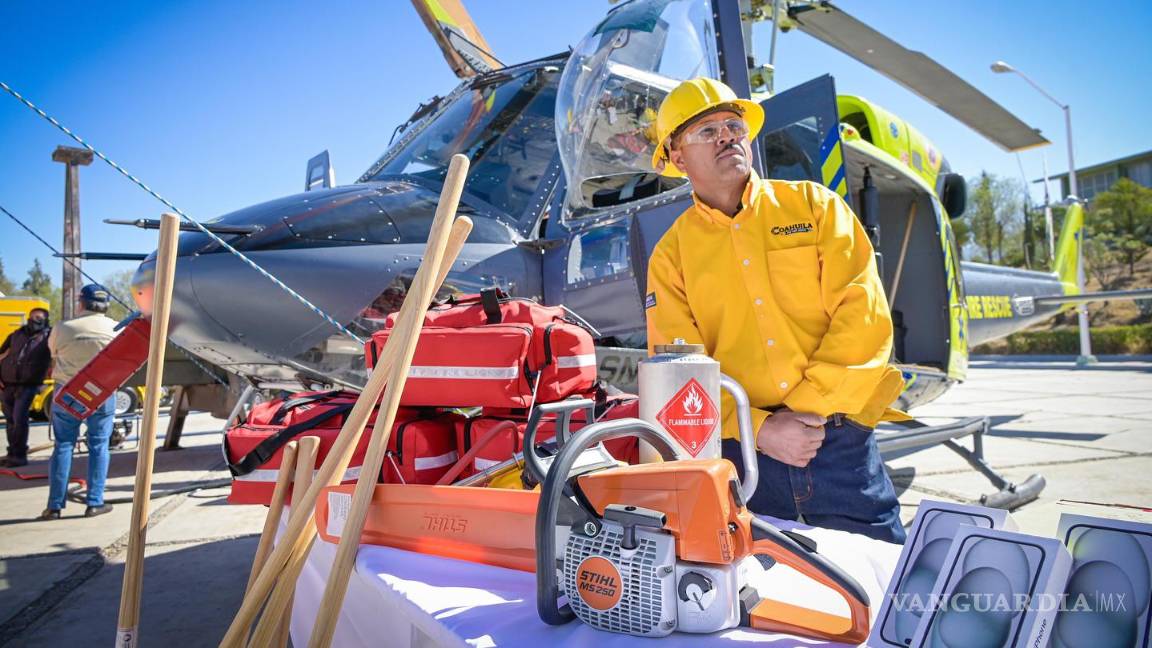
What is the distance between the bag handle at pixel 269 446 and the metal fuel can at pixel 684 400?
1.32 m

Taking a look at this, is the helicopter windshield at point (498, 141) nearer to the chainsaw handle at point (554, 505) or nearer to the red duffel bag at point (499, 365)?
the red duffel bag at point (499, 365)

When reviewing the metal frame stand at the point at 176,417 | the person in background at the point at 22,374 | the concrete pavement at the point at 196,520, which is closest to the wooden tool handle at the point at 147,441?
the concrete pavement at the point at 196,520

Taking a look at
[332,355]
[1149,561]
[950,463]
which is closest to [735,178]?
[1149,561]

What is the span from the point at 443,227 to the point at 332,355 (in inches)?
98.0

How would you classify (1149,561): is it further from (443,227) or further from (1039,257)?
(1039,257)

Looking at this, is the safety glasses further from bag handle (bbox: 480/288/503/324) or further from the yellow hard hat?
bag handle (bbox: 480/288/503/324)

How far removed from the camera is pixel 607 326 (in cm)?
403

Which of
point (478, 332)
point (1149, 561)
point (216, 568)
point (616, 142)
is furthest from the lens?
point (616, 142)

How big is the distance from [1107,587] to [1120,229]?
43.7 metres

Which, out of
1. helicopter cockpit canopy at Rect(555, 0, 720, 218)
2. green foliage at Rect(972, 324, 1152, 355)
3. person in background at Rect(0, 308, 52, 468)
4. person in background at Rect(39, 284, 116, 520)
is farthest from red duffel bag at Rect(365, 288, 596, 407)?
green foliage at Rect(972, 324, 1152, 355)

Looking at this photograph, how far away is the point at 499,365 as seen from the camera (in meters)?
2.03

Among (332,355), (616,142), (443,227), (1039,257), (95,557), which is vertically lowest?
(95,557)

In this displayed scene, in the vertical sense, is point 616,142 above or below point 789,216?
above

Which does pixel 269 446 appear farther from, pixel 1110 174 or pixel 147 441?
pixel 1110 174
